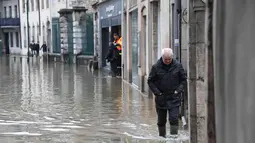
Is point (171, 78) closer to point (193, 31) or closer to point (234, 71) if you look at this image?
point (193, 31)

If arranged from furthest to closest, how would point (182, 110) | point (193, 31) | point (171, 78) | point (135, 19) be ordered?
1. point (135, 19)
2. point (182, 110)
3. point (171, 78)
4. point (193, 31)

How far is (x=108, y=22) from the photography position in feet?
95.1

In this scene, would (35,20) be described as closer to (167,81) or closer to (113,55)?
(113,55)

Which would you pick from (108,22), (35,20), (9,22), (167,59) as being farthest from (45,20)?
(167,59)

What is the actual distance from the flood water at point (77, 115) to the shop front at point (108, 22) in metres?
6.37

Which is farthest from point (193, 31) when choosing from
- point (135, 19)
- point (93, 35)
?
point (93, 35)

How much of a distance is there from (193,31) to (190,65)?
2.36 feet

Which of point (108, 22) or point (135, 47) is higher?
point (108, 22)

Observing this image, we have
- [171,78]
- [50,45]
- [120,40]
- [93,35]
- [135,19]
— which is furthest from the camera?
[50,45]

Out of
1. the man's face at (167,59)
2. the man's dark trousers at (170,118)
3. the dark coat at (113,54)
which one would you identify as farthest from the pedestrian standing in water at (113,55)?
the man's face at (167,59)

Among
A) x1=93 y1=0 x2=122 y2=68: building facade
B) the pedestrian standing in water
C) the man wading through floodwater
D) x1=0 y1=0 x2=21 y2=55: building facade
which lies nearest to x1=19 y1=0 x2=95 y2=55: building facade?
x1=0 y1=0 x2=21 y2=55: building facade

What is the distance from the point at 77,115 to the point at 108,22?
54.7ft

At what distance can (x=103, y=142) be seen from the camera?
9.09 metres

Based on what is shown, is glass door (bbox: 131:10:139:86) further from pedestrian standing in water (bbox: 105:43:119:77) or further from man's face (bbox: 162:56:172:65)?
man's face (bbox: 162:56:172:65)
